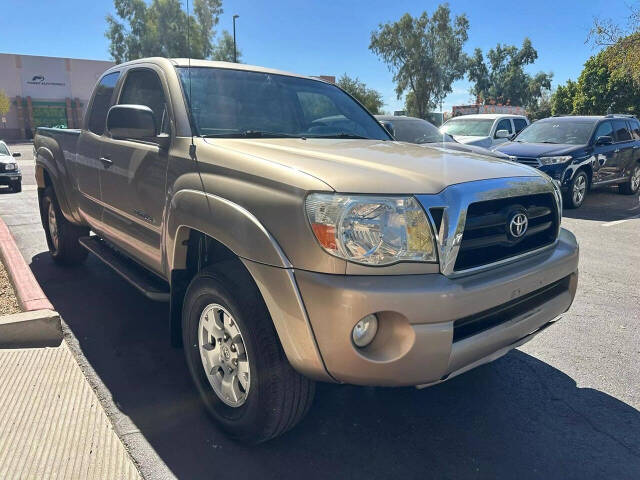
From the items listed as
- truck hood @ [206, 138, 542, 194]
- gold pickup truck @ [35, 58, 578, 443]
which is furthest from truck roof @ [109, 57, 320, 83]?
truck hood @ [206, 138, 542, 194]

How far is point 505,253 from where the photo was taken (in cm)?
252

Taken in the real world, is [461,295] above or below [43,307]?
above

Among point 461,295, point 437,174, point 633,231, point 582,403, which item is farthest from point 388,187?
point 633,231

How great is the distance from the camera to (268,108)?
3.47 meters

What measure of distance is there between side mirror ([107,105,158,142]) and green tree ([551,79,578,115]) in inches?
1610

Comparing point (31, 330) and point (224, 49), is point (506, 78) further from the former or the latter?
point (31, 330)

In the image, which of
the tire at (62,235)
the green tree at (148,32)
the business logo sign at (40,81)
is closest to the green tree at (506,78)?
the green tree at (148,32)

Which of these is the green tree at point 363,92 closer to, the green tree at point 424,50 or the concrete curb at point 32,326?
the green tree at point 424,50

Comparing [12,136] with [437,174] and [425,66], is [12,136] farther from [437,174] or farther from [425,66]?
[437,174]

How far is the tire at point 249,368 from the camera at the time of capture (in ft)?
7.48

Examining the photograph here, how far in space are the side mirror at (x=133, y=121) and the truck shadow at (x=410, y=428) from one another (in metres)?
1.53

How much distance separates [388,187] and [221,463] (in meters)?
1.53

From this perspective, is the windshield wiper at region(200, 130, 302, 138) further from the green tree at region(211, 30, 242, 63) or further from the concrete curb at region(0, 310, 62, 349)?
the green tree at region(211, 30, 242, 63)

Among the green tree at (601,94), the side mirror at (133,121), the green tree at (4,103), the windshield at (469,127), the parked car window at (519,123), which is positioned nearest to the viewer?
the side mirror at (133,121)
